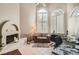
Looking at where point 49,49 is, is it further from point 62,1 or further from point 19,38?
point 62,1

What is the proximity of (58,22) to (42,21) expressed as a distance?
0.25 m

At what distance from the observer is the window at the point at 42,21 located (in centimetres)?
195

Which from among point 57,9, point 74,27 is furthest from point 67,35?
point 57,9

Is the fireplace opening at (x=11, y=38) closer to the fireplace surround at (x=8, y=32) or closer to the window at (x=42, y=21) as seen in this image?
the fireplace surround at (x=8, y=32)

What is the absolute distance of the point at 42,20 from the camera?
198 cm

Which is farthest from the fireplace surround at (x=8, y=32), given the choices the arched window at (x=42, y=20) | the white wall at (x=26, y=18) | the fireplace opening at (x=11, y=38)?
the arched window at (x=42, y=20)

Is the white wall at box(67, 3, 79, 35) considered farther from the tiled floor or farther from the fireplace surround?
the fireplace surround

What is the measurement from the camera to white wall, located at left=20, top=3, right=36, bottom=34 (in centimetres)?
195

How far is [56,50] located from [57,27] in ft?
1.18

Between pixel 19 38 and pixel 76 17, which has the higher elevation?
pixel 76 17

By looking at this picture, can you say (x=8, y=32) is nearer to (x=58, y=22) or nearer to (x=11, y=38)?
→ (x=11, y=38)

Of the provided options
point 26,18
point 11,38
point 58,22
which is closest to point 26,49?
point 11,38

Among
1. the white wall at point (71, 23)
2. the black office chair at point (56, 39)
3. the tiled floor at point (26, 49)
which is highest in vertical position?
the white wall at point (71, 23)
